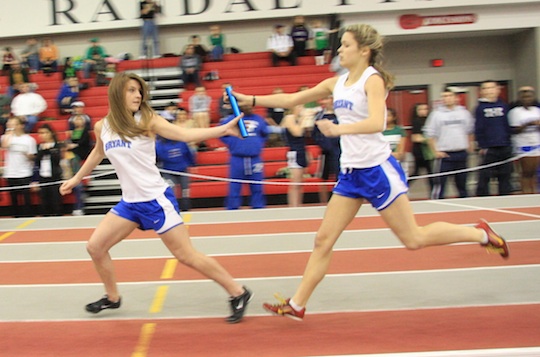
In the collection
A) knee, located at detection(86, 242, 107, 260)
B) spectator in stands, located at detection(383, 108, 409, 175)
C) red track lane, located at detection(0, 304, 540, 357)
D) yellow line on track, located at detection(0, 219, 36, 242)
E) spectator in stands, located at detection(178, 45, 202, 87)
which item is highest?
spectator in stands, located at detection(178, 45, 202, 87)

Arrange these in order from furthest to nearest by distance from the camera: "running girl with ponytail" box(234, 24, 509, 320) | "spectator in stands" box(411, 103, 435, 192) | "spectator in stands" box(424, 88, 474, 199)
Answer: "spectator in stands" box(411, 103, 435, 192), "spectator in stands" box(424, 88, 474, 199), "running girl with ponytail" box(234, 24, 509, 320)

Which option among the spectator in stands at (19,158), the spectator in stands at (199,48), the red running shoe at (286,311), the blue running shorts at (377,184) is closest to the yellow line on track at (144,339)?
the red running shoe at (286,311)

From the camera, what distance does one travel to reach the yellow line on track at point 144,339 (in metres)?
4.43

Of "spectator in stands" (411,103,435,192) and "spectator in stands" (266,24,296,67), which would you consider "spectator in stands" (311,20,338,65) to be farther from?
"spectator in stands" (411,103,435,192)

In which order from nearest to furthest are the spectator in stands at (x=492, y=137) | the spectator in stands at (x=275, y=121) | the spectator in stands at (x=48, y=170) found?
the spectator in stands at (x=492, y=137) < the spectator in stands at (x=48, y=170) < the spectator in stands at (x=275, y=121)

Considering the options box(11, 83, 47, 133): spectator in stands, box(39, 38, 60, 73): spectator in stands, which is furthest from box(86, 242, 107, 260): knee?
box(39, 38, 60, 73): spectator in stands

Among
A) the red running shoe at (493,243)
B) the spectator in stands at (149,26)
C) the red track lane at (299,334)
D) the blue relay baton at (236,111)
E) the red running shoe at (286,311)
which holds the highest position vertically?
the spectator in stands at (149,26)

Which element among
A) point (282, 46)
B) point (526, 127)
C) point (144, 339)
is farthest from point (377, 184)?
point (282, 46)

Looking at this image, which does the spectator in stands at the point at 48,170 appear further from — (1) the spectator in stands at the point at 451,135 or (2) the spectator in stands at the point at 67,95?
(1) the spectator in stands at the point at 451,135

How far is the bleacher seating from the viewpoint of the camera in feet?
41.6

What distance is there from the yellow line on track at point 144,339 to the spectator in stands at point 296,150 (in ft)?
19.1

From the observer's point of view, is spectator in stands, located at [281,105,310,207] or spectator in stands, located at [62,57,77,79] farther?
spectator in stands, located at [62,57,77,79]

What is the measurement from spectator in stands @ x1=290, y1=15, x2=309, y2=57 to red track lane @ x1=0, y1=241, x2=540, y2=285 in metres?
10.6

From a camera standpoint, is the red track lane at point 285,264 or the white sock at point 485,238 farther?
the red track lane at point 285,264
